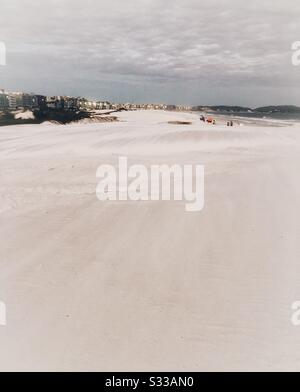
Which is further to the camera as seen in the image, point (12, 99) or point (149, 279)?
point (12, 99)

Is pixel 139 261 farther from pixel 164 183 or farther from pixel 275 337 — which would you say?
pixel 164 183

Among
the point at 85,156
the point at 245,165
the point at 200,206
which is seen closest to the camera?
the point at 200,206

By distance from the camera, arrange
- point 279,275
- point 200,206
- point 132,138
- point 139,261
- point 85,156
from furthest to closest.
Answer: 1. point 132,138
2. point 85,156
3. point 200,206
4. point 139,261
5. point 279,275

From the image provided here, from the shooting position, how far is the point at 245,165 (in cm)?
1126

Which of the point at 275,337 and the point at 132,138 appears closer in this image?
the point at 275,337

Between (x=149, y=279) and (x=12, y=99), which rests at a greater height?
(x=12, y=99)

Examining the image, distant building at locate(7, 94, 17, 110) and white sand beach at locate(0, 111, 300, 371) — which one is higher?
distant building at locate(7, 94, 17, 110)

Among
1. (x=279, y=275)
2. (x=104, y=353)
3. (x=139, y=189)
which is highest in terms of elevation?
(x=139, y=189)

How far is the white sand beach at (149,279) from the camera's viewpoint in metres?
3.91

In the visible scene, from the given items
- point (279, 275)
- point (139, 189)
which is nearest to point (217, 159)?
point (139, 189)

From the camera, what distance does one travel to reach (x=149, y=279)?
16.6 feet

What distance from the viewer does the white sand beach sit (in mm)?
3910

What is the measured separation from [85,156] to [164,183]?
4.89 metres

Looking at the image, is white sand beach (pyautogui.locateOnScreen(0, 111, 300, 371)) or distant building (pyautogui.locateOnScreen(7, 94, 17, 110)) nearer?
white sand beach (pyautogui.locateOnScreen(0, 111, 300, 371))
